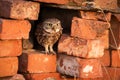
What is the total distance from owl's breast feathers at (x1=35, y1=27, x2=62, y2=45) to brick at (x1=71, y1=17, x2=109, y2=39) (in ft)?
0.62

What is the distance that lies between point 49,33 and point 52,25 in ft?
0.30

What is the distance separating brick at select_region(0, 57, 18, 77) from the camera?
3322mm

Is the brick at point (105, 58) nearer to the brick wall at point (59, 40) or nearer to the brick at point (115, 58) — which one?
the brick at point (115, 58)

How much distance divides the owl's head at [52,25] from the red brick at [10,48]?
37cm

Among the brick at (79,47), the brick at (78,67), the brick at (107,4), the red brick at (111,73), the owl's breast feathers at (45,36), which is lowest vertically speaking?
the red brick at (111,73)

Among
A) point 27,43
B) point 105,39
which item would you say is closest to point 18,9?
point 27,43

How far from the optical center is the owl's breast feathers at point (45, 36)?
365 centimetres

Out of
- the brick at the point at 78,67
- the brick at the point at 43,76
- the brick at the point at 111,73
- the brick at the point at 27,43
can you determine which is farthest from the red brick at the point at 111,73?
the brick at the point at 27,43

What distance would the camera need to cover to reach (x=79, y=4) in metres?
3.66

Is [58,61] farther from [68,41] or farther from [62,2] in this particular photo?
[62,2]

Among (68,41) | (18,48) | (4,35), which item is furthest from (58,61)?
(4,35)

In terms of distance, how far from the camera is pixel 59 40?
373 centimetres

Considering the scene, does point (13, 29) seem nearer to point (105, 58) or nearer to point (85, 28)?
point (85, 28)

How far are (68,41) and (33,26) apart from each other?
1.71 feet
